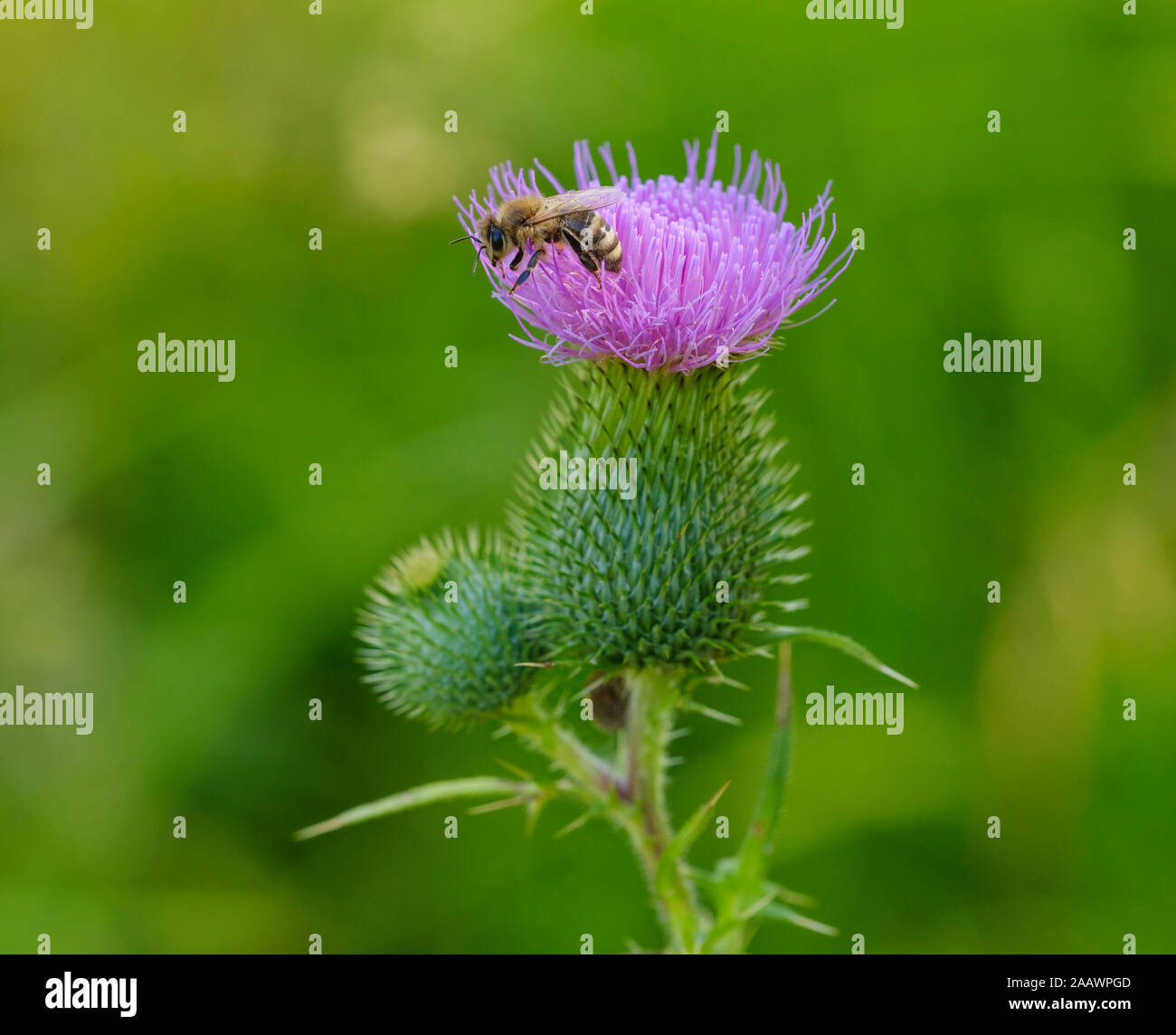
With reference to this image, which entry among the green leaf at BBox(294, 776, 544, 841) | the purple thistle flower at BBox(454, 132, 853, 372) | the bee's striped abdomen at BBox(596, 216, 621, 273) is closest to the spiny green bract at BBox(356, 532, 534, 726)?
the green leaf at BBox(294, 776, 544, 841)

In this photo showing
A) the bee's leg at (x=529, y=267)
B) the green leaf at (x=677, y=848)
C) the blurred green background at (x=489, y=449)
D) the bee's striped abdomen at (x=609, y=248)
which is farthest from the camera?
the blurred green background at (x=489, y=449)

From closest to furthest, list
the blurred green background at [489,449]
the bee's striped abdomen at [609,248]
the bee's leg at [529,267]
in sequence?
the bee's striped abdomen at [609,248] < the bee's leg at [529,267] < the blurred green background at [489,449]

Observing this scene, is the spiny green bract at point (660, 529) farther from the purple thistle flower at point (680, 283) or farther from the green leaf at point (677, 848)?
the green leaf at point (677, 848)

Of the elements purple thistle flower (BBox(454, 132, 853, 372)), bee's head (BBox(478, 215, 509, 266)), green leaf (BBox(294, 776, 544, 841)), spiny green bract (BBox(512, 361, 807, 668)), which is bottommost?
green leaf (BBox(294, 776, 544, 841))

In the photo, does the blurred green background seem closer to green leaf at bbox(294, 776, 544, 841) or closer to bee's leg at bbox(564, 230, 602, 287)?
green leaf at bbox(294, 776, 544, 841)

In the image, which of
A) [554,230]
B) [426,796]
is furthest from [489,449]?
[426,796]

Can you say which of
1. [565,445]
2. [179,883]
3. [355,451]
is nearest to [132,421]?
[355,451]

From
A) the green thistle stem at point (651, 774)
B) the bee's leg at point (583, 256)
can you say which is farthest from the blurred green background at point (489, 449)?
the bee's leg at point (583, 256)

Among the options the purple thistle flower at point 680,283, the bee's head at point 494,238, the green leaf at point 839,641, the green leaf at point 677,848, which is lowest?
the green leaf at point 677,848
